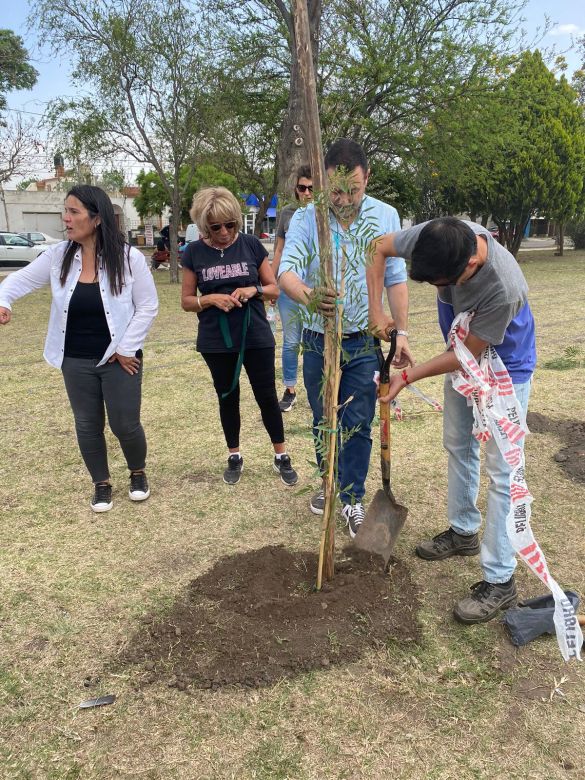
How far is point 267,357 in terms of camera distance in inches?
144

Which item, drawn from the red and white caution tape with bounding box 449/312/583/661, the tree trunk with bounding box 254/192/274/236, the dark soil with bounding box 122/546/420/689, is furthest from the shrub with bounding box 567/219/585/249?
the dark soil with bounding box 122/546/420/689

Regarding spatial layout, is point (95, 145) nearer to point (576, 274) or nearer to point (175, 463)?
point (576, 274)

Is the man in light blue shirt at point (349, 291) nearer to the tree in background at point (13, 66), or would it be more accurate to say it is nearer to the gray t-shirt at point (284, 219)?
the gray t-shirt at point (284, 219)

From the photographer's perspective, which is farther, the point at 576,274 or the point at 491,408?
the point at 576,274

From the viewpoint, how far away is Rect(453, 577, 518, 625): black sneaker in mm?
2523

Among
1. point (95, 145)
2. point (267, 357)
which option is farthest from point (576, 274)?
point (267, 357)

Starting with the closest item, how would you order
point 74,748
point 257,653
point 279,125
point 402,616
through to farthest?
point 74,748, point 257,653, point 402,616, point 279,125

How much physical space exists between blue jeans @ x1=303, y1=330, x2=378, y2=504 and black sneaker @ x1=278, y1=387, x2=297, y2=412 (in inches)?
80.0

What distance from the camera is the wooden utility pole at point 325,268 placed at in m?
2.09

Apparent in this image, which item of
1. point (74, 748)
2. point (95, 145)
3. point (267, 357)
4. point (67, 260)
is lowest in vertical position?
point (74, 748)

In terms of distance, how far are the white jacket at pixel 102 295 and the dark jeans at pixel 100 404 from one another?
0.10 meters

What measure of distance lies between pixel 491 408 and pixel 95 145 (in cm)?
1816

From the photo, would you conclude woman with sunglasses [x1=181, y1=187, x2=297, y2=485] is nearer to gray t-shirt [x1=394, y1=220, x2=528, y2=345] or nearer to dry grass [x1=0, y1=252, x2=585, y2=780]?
dry grass [x1=0, y1=252, x2=585, y2=780]

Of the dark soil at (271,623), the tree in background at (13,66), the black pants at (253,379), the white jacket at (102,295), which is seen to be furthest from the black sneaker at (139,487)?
the tree in background at (13,66)
